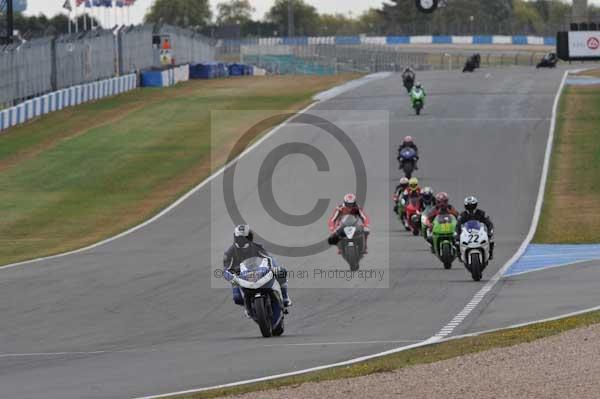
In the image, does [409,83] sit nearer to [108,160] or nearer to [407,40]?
[108,160]

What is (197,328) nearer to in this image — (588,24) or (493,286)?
(493,286)

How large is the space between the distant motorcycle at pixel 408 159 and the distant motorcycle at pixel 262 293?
21.0 m

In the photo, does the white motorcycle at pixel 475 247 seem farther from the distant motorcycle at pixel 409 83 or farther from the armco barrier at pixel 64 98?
the distant motorcycle at pixel 409 83

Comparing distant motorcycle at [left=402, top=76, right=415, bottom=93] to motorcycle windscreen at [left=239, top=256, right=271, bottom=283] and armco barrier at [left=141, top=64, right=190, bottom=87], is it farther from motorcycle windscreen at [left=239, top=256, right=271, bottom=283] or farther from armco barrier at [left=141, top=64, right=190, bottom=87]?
motorcycle windscreen at [left=239, top=256, right=271, bottom=283]

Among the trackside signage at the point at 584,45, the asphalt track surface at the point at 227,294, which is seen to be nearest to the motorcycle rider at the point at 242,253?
the asphalt track surface at the point at 227,294

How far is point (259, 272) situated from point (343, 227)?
692cm

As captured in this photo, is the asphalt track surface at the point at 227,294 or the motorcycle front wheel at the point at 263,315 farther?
the motorcycle front wheel at the point at 263,315

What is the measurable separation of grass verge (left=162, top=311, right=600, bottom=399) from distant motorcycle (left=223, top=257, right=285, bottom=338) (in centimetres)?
242

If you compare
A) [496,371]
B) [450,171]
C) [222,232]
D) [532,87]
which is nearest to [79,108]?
[532,87]

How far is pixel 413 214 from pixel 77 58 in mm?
39920

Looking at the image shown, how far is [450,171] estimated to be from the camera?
1622 inches

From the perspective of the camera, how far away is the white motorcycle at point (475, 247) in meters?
22.2

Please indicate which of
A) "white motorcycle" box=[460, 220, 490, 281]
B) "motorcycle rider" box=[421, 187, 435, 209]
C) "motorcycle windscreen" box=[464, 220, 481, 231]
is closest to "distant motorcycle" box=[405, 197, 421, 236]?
"motorcycle rider" box=[421, 187, 435, 209]

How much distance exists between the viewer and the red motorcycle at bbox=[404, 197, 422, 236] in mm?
29484
